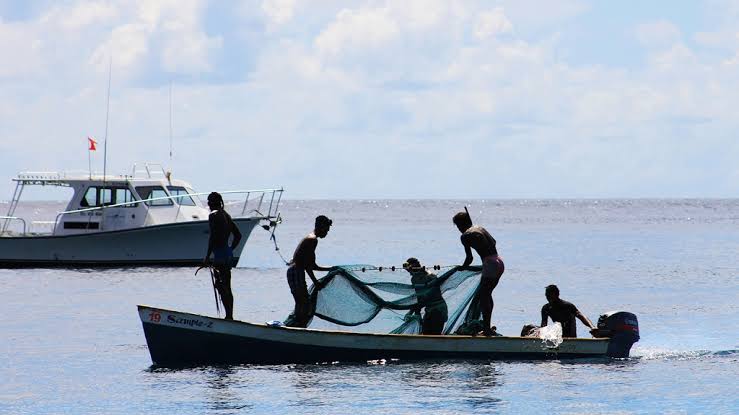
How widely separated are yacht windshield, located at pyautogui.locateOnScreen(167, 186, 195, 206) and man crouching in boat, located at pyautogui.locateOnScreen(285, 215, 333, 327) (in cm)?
2069

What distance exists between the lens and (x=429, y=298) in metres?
18.5

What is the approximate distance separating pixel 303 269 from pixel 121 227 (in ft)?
70.6

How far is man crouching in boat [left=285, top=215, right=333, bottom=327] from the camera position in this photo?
686 inches

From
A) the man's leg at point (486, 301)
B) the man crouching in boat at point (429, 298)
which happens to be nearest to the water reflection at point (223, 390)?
the man crouching in boat at point (429, 298)

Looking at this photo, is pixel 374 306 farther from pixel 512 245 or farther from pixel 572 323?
pixel 512 245

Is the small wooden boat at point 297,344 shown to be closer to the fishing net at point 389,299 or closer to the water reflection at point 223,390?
the water reflection at point 223,390

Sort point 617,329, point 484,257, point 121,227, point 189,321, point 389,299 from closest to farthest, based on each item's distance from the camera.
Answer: point 484,257
point 189,321
point 389,299
point 617,329
point 121,227

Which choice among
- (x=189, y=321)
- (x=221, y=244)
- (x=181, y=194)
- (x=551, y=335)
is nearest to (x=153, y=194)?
(x=181, y=194)

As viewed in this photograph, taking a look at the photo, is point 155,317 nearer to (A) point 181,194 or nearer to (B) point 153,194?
(B) point 153,194

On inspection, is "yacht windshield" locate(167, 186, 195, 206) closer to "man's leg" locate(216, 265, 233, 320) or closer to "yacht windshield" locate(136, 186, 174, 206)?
"yacht windshield" locate(136, 186, 174, 206)

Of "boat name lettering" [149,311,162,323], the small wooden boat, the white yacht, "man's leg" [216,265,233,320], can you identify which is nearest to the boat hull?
the white yacht

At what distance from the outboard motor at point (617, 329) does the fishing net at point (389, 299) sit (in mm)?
2047

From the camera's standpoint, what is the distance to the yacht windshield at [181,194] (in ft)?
127

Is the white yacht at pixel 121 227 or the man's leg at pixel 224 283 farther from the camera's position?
the white yacht at pixel 121 227
